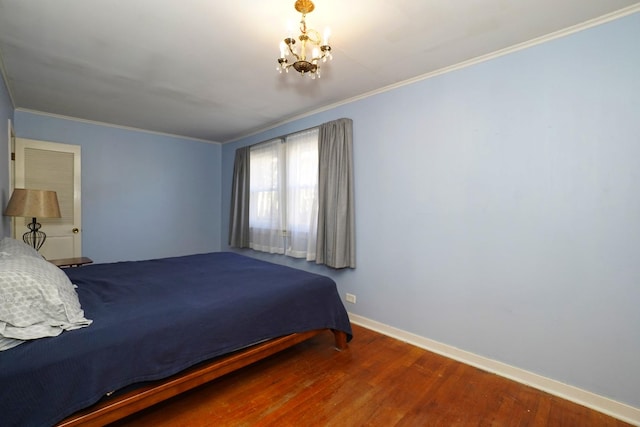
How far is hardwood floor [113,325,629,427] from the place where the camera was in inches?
66.9

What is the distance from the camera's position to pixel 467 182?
93.6 inches

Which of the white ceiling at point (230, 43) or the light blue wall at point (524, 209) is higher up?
→ the white ceiling at point (230, 43)

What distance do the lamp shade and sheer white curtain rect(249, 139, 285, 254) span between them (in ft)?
7.73

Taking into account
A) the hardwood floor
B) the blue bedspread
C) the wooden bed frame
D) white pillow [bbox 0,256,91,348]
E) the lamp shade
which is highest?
the lamp shade

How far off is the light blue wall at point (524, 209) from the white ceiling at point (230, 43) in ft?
0.95

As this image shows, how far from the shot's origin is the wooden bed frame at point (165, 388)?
4.46ft

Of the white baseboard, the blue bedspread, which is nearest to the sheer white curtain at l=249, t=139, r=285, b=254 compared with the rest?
the blue bedspread

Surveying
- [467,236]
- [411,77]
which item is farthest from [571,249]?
[411,77]

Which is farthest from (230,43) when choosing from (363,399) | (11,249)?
(363,399)

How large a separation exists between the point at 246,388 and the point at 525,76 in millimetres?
3033

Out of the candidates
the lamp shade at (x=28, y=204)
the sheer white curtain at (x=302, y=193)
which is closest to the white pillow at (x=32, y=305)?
the lamp shade at (x=28, y=204)

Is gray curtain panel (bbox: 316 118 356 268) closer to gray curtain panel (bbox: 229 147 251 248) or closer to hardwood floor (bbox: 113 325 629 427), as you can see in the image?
hardwood floor (bbox: 113 325 629 427)

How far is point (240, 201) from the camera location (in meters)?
4.70

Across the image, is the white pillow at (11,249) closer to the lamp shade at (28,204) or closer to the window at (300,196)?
the lamp shade at (28,204)
